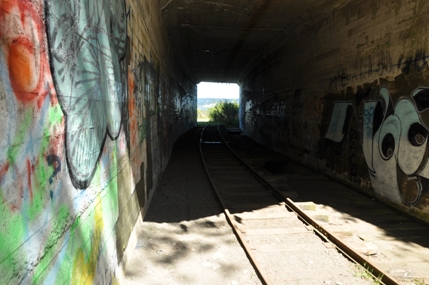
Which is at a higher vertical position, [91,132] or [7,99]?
[7,99]

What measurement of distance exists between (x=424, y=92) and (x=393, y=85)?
34.0 inches

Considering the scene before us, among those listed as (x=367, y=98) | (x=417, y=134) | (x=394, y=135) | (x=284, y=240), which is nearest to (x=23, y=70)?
(x=284, y=240)

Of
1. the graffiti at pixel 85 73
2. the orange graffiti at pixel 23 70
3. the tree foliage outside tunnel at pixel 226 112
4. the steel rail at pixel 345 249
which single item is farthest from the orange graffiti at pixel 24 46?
the tree foliage outside tunnel at pixel 226 112

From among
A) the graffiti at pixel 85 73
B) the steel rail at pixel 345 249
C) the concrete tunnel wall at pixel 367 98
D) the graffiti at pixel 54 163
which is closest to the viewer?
the graffiti at pixel 54 163

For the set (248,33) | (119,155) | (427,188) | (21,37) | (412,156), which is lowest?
(427,188)

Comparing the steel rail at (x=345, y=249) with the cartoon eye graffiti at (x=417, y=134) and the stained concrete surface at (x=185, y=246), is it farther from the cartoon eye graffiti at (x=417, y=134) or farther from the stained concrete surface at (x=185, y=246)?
the cartoon eye graffiti at (x=417, y=134)

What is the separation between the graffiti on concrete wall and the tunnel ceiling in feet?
9.93

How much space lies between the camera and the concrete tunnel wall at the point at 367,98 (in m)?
5.54

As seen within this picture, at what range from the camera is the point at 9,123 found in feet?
4.22

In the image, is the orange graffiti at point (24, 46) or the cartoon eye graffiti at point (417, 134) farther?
the cartoon eye graffiti at point (417, 134)

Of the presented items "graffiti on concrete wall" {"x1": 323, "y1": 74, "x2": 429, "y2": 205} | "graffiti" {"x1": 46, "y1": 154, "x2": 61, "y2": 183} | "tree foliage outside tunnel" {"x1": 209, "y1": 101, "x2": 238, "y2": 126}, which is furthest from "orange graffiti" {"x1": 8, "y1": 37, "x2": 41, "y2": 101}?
Result: "tree foliage outside tunnel" {"x1": 209, "y1": 101, "x2": 238, "y2": 126}

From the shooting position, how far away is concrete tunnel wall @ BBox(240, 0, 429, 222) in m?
5.54

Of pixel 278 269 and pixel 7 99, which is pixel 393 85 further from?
pixel 7 99

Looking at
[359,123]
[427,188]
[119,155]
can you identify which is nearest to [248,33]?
[359,123]
